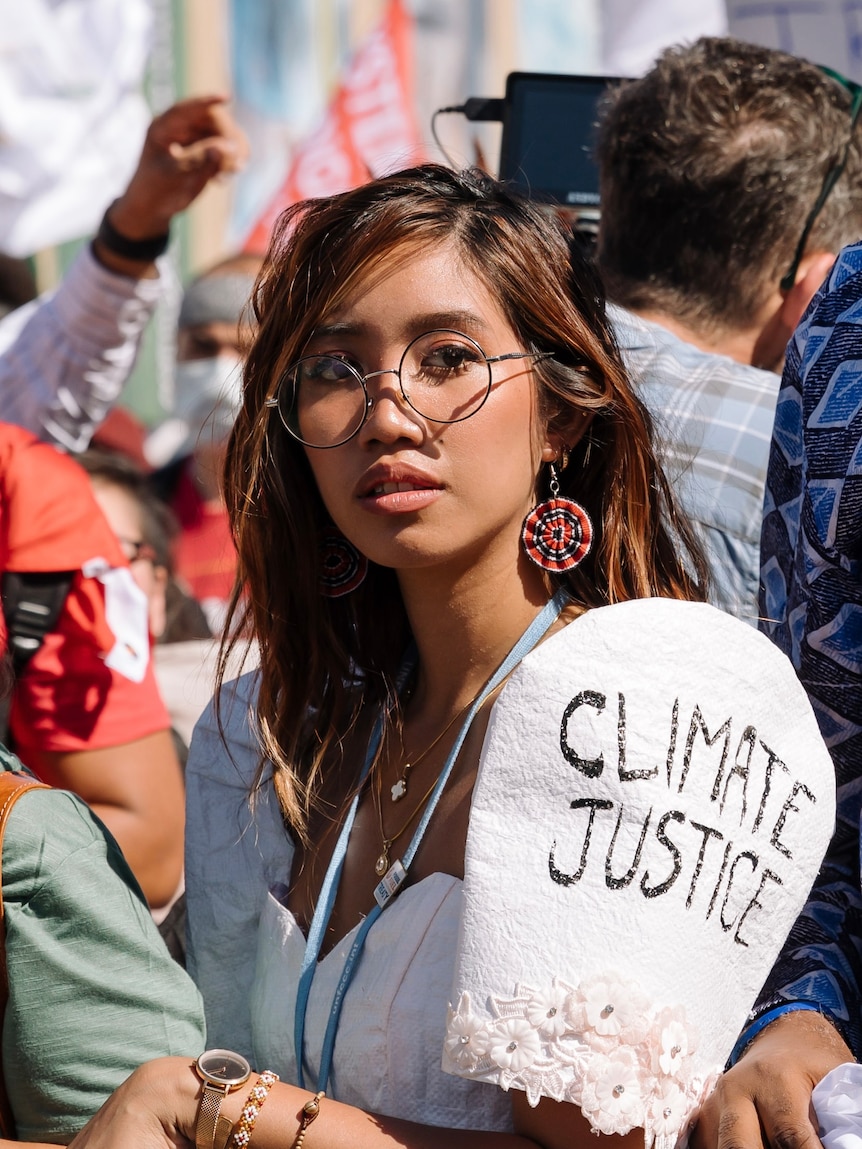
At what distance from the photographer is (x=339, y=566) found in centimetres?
207

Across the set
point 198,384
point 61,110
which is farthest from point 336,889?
point 198,384

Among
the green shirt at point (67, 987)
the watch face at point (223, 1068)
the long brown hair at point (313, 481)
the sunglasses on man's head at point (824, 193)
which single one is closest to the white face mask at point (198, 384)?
the sunglasses on man's head at point (824, 193)

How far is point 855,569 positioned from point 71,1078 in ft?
3.40

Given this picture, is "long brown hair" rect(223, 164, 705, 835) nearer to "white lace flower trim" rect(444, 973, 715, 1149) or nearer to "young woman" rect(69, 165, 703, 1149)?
"young woman" rect(69, 165, 703, 1149)

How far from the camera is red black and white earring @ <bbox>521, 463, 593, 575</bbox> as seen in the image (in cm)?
182

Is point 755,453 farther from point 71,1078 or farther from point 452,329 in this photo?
point 71,1078

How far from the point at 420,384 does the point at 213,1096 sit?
821 millimetres

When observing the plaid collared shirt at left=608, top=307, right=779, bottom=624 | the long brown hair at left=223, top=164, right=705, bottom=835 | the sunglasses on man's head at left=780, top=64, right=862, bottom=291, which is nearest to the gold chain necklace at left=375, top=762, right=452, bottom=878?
the long brown hair at left=223, top=164, right=705, bottom=835

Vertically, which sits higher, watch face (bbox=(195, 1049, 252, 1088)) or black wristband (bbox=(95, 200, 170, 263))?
black wristband (bbox=(95, 200, 170, 263))

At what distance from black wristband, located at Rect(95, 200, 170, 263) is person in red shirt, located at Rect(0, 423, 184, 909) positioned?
0.66 m

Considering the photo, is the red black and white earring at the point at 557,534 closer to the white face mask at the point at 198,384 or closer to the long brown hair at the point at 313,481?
the long brown hair at the point at 313,481

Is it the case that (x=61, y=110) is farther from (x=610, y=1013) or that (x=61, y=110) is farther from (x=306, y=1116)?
(x=610, y=1013)

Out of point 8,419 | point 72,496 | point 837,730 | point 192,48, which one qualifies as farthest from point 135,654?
point 192,48

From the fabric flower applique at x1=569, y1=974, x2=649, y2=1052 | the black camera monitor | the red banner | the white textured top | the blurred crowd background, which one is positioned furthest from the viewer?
Result: the red banner
